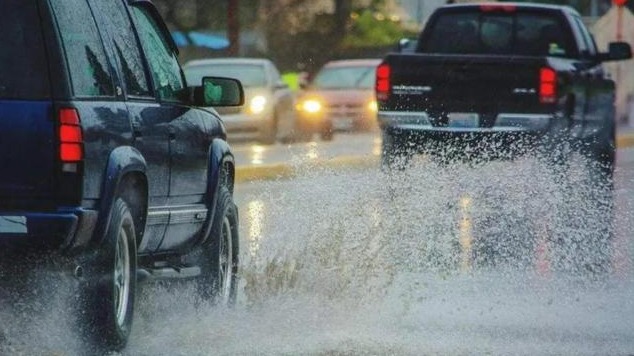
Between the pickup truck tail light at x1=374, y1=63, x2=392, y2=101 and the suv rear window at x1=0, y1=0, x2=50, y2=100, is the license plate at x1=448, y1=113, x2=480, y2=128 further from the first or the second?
the suv rear window at x1=0, y1=0, x2=50, y2=100

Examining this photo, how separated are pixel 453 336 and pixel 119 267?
1.61m

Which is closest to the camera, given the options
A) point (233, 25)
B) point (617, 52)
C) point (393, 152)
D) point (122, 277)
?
point (122, 277)

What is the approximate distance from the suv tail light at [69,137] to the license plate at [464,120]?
10.9 meters

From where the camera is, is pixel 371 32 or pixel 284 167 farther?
pixel 371 32

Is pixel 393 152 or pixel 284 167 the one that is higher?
pixel 393 152

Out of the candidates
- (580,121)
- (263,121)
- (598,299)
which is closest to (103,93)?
→ (598,299)

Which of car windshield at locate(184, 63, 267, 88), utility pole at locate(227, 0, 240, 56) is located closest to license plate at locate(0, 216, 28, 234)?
car windshield at locate(184, 63, 267, 88)

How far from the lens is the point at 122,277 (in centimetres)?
827

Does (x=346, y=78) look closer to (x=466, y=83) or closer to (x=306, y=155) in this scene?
(x=306, y=155)

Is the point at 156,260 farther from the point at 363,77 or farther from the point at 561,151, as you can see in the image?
the point at 363,77

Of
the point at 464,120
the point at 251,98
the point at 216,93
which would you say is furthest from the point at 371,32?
the point at 216,93

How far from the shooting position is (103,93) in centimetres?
818

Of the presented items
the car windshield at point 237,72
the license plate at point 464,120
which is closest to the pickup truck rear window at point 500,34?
the license plate at point 464,120

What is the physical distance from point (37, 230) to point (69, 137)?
381 millimetres
